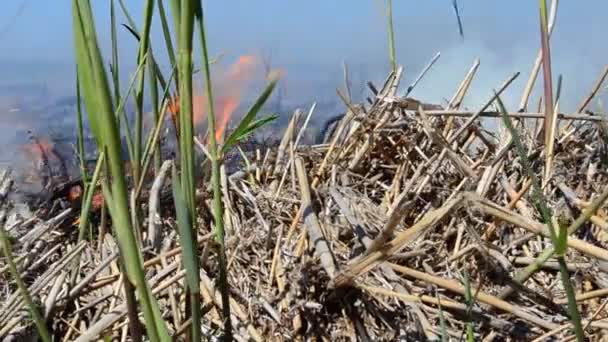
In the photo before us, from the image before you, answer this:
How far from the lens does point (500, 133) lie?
1.02 metres

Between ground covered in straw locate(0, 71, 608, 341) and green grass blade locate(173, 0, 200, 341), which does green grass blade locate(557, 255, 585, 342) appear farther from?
green grass blade locate(173, 0, 200, 341)

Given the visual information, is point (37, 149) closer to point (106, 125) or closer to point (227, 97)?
point (227, 97)

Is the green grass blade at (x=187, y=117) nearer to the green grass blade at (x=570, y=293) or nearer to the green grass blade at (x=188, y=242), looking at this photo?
the green grass blade at (x=188, y=242)

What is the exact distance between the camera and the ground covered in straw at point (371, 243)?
70cm

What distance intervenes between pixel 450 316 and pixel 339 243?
0.45ft

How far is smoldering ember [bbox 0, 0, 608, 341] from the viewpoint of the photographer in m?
0.56

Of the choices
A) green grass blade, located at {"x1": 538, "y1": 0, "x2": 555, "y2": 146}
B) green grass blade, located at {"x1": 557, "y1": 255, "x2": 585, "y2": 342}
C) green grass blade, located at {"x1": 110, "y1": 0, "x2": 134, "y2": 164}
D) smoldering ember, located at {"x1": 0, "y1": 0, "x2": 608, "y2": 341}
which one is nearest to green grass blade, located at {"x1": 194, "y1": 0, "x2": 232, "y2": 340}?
smoldering ember, located at {"x1": 0, "y1": 0, "x2": 608, "y2": 341}

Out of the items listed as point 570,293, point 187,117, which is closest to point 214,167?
point 187,117

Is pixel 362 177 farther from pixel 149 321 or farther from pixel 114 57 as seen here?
pixel 149 321

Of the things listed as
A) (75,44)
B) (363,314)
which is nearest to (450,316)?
(363,314)

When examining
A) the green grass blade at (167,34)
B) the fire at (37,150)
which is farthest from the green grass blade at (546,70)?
the fire at (37,150)

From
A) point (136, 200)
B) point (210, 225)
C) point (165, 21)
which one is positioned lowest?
point (210, 225)

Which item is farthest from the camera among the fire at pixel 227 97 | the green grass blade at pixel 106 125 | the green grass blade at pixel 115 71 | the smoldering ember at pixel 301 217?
the fire at pixel 227 97

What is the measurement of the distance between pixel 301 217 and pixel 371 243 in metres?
0.17
